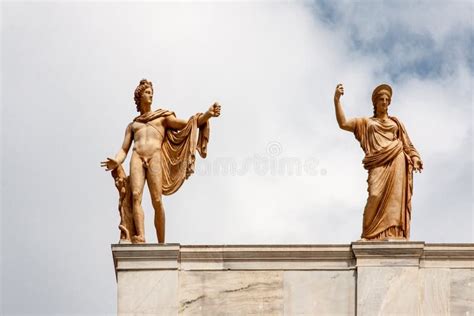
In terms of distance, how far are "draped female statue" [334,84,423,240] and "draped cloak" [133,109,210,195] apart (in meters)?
3.00

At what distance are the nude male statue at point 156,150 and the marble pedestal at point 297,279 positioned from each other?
110cm

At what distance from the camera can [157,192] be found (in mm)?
33125

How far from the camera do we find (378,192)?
32.8 m

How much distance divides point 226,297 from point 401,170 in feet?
15.0

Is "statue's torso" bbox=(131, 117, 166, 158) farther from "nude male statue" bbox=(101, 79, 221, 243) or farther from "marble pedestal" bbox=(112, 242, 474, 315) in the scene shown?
"marble pedestal" bbox=(112, 242, 474, 315)

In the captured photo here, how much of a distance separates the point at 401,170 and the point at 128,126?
19.5ft

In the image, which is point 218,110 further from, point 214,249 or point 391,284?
point 391,284

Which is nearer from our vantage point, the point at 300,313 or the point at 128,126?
the point at 300,313

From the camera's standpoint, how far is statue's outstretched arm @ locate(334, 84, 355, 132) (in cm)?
3334

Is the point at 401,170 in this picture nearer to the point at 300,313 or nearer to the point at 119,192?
the point at 300,313

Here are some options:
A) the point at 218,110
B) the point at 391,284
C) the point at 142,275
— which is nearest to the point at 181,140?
the point at 218,110

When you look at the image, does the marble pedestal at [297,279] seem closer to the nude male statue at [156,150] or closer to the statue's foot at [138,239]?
the statue's foot at [138,239]

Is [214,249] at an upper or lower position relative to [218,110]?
lower

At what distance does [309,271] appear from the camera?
3228 centimetres
